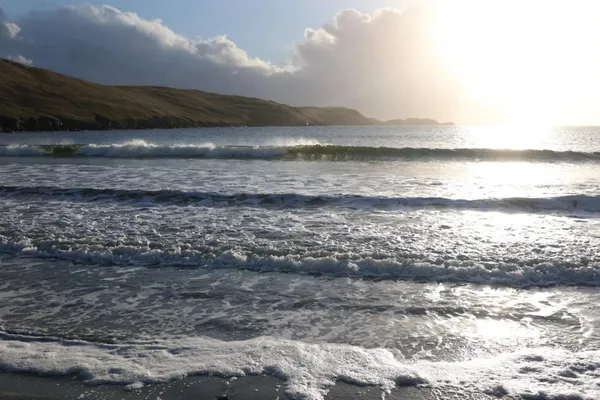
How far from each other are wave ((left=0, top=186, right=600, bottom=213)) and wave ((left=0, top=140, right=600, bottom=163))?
1719 centimetres

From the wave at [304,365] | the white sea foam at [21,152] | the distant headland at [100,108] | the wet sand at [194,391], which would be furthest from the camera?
the distant headland at [100,108]

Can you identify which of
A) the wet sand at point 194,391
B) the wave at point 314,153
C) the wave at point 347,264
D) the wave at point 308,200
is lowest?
the wet sand at point 194,391

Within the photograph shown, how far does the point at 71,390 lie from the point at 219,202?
10.1 m

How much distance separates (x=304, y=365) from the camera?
4707mm

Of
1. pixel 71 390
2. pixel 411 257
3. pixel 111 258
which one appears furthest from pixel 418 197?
pixel 71 390

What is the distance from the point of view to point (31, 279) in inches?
295

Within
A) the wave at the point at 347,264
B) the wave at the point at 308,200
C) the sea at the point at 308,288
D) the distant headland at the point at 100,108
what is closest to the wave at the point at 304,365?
the sea at the point at 308,288

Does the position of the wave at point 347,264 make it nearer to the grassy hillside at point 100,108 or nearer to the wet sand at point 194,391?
the wet sand at point 194,391

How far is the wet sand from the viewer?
4.18m

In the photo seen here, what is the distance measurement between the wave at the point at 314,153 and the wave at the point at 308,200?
1719cm

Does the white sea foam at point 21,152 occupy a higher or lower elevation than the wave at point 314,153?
lower

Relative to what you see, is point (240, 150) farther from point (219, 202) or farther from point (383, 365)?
point (383, 365)

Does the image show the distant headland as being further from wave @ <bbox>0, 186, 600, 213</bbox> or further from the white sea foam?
wave @ <bbox>0, 186, 600, 213</bbox>

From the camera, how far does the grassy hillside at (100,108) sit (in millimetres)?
110062
